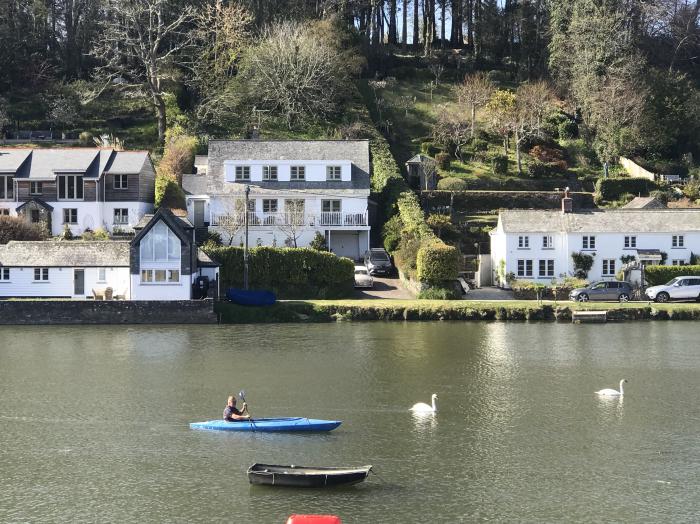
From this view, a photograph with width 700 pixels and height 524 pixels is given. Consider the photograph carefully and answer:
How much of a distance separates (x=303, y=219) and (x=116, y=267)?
1712 centimetres

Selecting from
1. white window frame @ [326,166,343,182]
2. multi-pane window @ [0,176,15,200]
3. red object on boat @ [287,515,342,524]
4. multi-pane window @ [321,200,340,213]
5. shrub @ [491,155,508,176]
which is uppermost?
shrub @ [491,155,508,176]

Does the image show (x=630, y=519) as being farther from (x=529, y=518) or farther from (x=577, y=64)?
(x=577, y=64)

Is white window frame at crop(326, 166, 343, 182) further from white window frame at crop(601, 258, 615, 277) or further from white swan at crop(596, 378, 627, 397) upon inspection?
white swan at crop(596, 378, 627, 397)

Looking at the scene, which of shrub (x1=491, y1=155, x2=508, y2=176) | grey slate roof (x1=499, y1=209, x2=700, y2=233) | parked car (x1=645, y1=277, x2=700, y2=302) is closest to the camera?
parked car (x1=645, y1=277, x2=700, y2=302)

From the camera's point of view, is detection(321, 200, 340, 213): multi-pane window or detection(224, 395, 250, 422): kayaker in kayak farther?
detection(321, 200, 340, 213): multi-pane window

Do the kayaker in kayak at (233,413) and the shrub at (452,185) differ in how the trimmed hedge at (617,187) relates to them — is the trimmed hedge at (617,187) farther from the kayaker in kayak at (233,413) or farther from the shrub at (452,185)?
the kayaker in kayak at (233,413)

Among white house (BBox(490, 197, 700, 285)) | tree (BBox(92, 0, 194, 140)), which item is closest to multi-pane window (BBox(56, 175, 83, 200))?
tree (BBox(92, 0, 194, 140))

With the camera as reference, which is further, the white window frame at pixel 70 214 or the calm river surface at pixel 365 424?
the white window frame at pixel 70 214

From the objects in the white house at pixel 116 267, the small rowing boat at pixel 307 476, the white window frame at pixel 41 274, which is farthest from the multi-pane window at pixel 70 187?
the small rowing boat at pixel 307 476

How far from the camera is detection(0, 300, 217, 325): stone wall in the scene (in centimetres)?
5628

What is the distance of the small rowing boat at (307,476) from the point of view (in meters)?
26.1

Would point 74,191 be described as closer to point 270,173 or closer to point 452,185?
point 270,173

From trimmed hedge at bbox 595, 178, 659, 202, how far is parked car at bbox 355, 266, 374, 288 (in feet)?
93.7

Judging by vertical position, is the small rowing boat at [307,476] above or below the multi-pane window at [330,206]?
below
